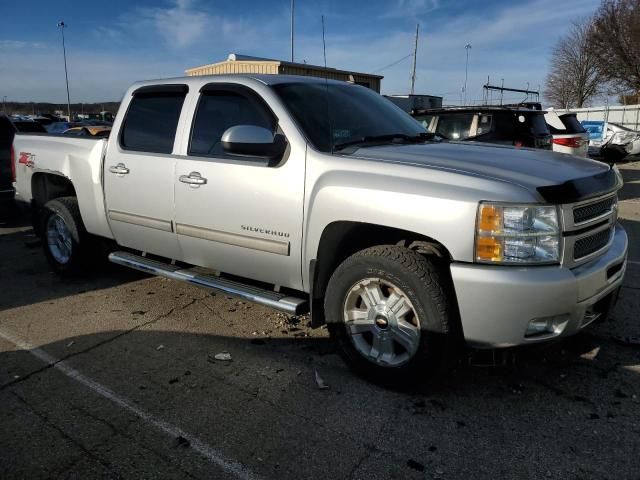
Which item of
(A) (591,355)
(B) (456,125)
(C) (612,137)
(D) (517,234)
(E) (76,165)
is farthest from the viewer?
(C) (612,137)

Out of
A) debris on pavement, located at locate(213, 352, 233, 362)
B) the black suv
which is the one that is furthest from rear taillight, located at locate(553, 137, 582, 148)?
debris on pavement, located at locate(213, 352, 233, 362)

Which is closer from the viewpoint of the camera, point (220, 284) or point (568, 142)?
point (220, 284)

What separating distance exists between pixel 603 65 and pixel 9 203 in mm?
44268

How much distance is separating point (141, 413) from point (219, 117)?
84.9 inches

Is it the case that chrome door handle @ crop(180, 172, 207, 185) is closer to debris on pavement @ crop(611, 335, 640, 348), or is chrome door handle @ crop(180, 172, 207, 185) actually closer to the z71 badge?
the z71 badge

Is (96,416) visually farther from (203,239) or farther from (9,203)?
(9,203)

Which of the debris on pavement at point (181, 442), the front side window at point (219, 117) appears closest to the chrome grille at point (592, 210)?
the front side window at point (219, 117)

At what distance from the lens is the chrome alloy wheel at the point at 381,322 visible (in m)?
3.08

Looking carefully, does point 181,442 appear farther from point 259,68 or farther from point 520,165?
point 259,68

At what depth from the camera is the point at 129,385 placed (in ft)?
10.9

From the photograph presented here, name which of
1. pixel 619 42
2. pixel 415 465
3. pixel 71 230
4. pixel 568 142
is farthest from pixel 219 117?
pixel 619 42

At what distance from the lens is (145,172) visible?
4285mm

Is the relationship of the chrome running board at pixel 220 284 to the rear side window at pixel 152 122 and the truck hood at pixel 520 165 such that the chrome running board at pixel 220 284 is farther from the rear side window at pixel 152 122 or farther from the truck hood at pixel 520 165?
the truck hood at pixel 520 165

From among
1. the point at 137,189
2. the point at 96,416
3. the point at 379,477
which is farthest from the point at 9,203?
the point at 379,477
